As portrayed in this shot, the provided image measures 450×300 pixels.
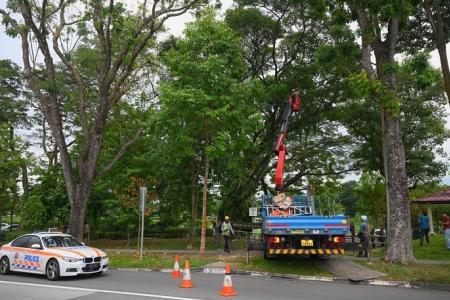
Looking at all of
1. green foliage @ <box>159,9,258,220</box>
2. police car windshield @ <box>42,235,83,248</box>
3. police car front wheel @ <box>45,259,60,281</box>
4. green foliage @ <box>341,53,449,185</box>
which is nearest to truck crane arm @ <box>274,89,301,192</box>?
green foliage @ <box>159,9,258,220</box>

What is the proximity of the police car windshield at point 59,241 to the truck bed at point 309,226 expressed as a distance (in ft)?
20.5

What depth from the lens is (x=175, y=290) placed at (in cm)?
1059

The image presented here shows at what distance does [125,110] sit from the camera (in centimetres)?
2742

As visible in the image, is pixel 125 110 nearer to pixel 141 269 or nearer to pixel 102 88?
pixel 102 88

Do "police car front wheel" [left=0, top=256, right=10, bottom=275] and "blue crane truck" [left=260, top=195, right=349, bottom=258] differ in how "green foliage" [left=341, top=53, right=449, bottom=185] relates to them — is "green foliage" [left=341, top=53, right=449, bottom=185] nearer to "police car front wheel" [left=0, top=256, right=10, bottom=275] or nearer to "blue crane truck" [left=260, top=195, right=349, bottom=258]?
"blue crane truck" [left=260, top=195, right=349, bottom=258]

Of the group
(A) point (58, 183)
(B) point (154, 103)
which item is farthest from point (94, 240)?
(B) point (154, 103)

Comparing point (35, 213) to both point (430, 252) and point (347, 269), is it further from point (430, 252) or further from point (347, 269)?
point (430, 252)

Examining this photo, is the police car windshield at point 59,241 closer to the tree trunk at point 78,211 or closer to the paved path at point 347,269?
the tree trunk at point 78,211

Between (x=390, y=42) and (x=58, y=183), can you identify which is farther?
(x=58, y=183)

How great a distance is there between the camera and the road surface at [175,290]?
9.77 m

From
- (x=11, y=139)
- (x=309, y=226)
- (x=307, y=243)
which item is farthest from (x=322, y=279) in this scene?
(x=11, y=139)

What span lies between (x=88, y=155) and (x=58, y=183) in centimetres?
1037

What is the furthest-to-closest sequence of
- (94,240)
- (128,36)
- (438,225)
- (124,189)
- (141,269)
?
(438,225) → (94,240) → (124,189) → (128,36) → (141,269)

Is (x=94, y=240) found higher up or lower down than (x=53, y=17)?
lower down
